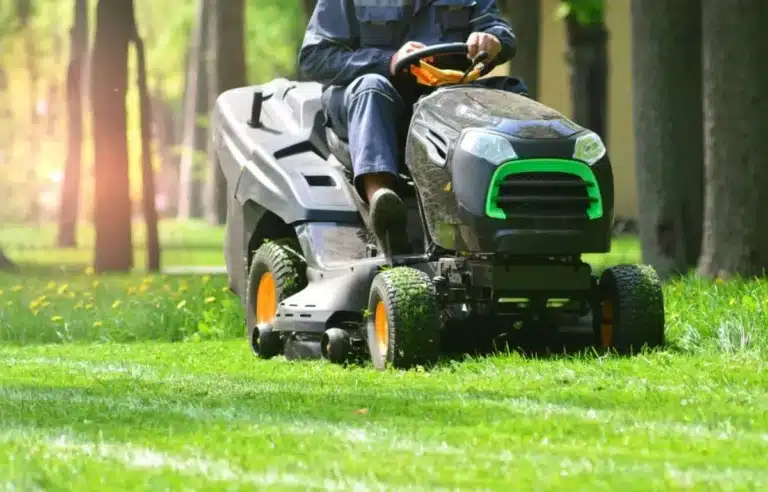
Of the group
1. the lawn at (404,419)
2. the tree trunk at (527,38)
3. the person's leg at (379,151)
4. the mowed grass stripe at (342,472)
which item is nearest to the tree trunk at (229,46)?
the tree trunk at (527,38)

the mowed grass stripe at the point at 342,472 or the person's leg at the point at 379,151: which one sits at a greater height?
the person's leg at the point at 379,151

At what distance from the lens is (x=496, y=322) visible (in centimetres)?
873

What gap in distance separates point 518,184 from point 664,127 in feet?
20.8

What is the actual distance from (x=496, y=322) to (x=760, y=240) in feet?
15.7

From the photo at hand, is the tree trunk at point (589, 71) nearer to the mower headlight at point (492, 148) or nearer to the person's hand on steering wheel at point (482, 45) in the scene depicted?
the person's hand on steering wheel at point (482, 45)

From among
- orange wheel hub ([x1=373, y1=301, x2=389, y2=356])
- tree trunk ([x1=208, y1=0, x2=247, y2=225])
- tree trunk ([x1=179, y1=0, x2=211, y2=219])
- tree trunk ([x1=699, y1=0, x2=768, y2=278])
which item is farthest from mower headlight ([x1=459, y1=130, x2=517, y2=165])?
tree trunk ([x1=179, y1=0, x2=211, y2=219])

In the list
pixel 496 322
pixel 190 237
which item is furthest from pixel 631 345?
pixel 190 237

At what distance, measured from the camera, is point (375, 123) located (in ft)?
28.7

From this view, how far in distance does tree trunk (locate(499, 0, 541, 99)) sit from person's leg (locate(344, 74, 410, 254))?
1405 cm

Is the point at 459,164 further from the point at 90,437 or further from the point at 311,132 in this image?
the point at 90,437

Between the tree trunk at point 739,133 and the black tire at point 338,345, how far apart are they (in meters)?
4.86

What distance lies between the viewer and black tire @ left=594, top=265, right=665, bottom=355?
8484mm

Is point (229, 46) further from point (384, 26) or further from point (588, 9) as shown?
point (384, 26)

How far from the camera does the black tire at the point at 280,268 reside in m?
9.66
